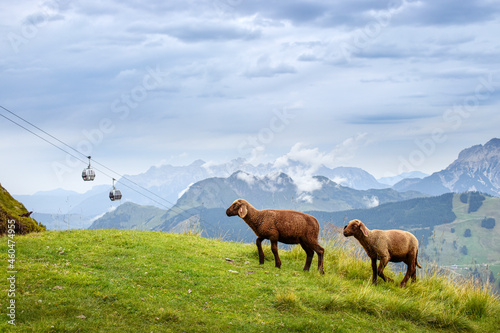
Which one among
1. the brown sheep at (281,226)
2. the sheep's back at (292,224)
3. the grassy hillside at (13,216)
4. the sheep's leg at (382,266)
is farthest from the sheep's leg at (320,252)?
the grassy hillside at (13,216)

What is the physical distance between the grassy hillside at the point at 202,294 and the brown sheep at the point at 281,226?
1.09 meters

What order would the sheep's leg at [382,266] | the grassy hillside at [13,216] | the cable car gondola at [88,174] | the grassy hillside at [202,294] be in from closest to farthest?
the grassy hillside at [202,294]
the sheep's leg at [382,266]
the grassy hillside at [13,216]
the cable car gondola at [88,174]

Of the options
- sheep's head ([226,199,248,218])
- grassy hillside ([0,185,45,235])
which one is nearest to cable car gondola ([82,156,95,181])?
grassy hillside ([0,185,45,235])

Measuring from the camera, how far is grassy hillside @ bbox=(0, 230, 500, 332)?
983 centimetres

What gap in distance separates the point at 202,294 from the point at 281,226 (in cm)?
379

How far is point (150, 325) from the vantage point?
9508mm

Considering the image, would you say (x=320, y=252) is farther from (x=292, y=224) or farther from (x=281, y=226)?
(x=281, y=226)

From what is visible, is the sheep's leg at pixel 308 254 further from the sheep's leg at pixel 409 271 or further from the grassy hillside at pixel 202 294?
the sheep's leg at pixel 409 271

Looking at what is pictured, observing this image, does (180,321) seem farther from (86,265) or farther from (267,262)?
(267,262)

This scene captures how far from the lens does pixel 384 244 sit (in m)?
14.0

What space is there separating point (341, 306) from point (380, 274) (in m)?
3.47

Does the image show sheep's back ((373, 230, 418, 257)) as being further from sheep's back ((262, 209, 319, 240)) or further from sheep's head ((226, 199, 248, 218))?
sheep's head ((226, 199, 248, 218))

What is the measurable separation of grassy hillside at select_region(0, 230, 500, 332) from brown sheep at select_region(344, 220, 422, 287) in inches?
36.4

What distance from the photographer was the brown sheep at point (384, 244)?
1405 centimetres
